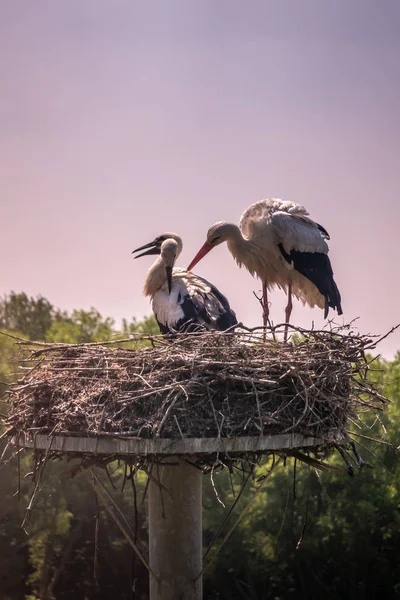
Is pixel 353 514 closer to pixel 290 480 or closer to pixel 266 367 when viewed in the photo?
pixel 290 480

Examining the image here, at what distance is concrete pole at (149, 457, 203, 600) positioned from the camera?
6.62 m

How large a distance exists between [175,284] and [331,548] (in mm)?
11009

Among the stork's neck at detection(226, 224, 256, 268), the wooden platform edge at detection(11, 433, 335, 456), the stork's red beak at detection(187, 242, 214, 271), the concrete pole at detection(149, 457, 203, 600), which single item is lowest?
the concrete pole at detection(149, 457, 203, 600)

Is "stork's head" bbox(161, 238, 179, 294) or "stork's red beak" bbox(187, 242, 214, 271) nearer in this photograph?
"stork's head" bbox(161, 238, 179, 294)

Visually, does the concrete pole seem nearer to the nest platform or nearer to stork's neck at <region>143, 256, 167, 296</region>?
the nest platform

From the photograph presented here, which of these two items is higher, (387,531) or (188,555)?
(387,531)

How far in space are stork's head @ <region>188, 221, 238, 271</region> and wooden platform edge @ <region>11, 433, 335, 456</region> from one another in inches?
131

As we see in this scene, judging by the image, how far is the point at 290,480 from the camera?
60.5 ft

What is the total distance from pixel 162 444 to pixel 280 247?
411 cm

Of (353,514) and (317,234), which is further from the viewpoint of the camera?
(353,514)

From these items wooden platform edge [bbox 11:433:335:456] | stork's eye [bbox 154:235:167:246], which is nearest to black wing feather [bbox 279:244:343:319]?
stork's eye [bbox 154:235:167:246]

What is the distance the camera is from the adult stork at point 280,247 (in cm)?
930

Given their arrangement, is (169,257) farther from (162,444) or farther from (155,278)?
(162,444)

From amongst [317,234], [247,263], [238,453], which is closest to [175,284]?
[247,263]
